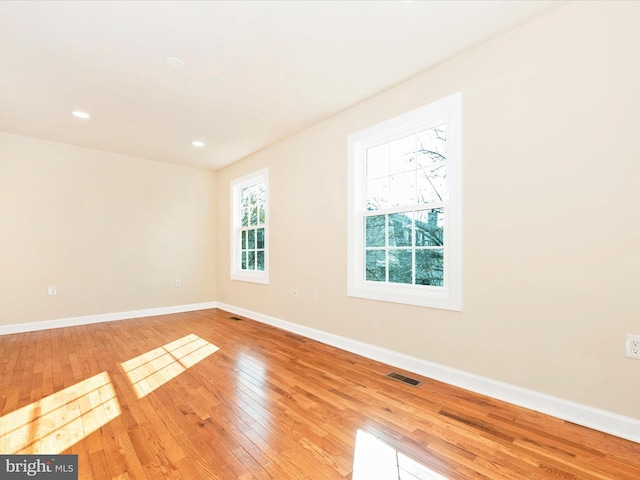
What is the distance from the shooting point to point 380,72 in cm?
260

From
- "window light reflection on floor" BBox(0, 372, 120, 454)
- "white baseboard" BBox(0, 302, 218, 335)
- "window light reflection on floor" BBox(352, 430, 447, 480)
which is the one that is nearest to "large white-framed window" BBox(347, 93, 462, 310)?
"window light reflection on floor" BBox(352, 430, 447, 480)

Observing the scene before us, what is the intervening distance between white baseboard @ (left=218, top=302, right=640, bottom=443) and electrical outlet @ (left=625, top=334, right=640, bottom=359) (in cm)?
35

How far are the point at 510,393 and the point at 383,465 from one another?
1173 millimetres

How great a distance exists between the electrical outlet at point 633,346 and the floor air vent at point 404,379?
1.27 metres

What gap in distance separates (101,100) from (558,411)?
460 cm

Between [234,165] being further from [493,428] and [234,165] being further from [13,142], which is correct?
[493,428]

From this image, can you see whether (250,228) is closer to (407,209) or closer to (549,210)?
(407,209)

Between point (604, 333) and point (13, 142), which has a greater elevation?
point (13, 142)

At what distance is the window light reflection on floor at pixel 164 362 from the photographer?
7.93 ft

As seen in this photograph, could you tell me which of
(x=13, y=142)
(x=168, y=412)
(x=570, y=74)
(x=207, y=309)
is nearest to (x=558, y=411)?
(x=570, y=74)

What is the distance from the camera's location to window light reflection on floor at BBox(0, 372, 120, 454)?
1.61m

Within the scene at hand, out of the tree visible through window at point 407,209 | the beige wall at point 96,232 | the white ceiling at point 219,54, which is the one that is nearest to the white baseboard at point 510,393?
the tree visible through window at point 407,209

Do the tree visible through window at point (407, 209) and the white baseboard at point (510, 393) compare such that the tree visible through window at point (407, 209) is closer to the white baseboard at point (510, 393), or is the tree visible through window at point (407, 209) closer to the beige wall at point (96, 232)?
the white baseboard at point (510, 393)

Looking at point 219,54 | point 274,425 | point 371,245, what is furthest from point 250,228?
point 274,425
